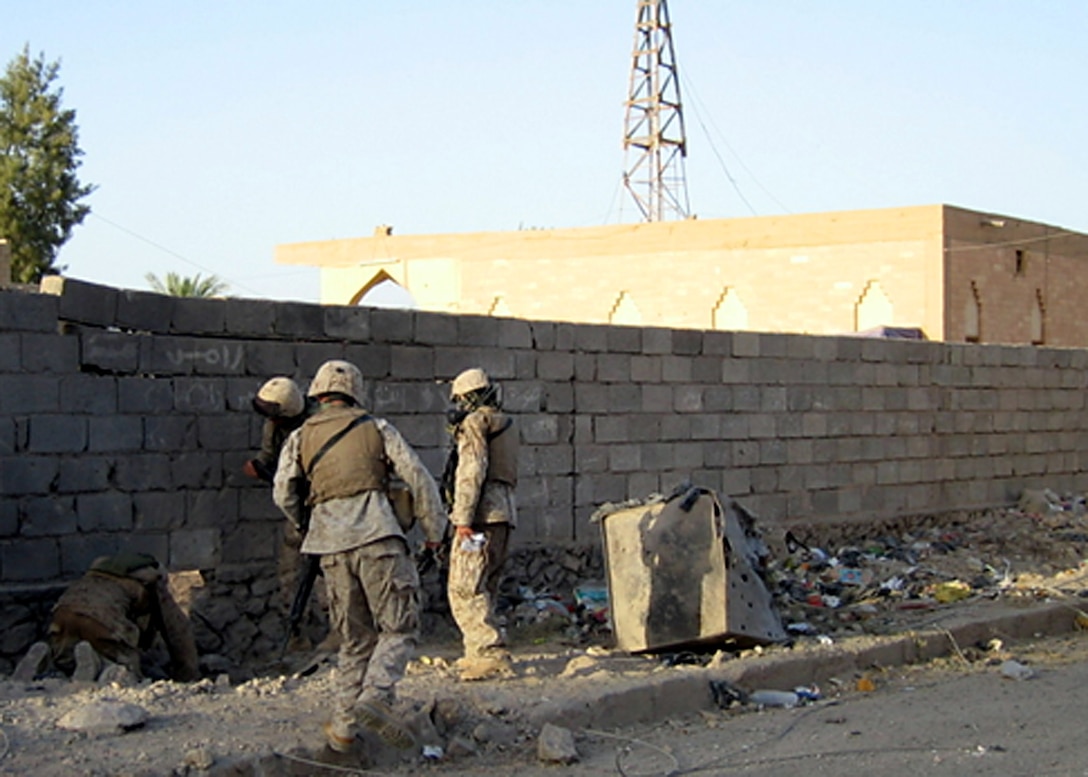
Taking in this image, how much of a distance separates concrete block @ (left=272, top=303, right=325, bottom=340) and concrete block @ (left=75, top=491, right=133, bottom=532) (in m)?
1.43

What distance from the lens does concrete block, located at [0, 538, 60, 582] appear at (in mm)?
7234

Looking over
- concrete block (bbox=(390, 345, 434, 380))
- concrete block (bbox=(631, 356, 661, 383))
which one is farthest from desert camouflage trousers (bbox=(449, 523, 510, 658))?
concrete block (bbox=(631, 356, 661, 383))

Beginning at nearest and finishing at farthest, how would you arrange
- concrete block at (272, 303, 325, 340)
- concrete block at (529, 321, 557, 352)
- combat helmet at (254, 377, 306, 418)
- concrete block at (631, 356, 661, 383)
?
combat helmet at (254, 377, 306, 418) < concrete block at (272, 303, 325, 340) < concrete block at (529, 321, 557, 352) < concrete block at (631, 356, 661, 383)

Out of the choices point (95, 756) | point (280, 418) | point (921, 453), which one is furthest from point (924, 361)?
point (95, 756)

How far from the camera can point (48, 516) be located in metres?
7.40

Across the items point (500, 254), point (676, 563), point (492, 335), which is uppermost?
point (500, 254)

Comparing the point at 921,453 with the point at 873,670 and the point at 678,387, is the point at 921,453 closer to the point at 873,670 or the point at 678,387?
the point at 678,387

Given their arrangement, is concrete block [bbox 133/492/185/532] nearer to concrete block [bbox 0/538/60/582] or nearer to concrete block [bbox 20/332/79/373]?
concrete block [bbox 0/538/60/582]

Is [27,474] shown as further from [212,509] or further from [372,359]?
[372,359]

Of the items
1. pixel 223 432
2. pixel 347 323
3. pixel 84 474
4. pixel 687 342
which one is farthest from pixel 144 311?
pixel 687 342

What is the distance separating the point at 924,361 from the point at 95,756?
396 inches

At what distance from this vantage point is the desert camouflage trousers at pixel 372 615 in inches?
227

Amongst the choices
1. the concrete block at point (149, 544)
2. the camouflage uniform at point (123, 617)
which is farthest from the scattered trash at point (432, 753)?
the concrete block at point (149, 544)

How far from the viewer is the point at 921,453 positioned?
13531 mm
